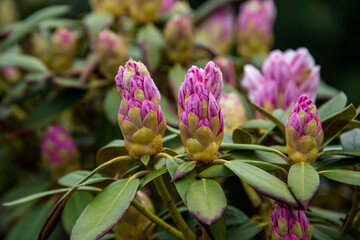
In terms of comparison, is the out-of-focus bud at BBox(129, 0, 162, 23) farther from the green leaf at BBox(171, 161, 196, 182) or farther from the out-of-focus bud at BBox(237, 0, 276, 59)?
the green leaf at BBox(171, 161, 196, 182)

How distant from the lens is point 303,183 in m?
0.47

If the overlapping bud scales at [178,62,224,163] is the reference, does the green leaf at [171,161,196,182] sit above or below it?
below

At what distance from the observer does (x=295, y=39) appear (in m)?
2.84

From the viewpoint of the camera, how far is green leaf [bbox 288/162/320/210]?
1.48 ft

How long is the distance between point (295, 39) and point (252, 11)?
5.69 ft

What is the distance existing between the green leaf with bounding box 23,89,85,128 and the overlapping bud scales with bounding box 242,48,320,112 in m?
Answer: 0.39

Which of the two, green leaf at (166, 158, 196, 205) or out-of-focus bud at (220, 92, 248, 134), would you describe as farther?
out-of-focus bud at (220, 92, 248, 134)

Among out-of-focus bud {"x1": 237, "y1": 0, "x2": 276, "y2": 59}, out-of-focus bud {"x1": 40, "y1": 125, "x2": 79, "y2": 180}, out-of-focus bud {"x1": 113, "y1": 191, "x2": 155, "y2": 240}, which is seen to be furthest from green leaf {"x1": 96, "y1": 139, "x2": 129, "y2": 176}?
out-of-focus bud {"x1": 237, "y1": 0, "x2": 276, "y2": 59}

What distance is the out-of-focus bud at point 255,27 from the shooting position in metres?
1.21

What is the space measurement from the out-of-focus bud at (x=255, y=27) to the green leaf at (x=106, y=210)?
0.78 metres

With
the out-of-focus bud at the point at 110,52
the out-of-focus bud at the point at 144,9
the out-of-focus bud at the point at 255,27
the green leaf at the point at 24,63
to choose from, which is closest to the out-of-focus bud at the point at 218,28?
the out-of-focus bud at the point at 255,27

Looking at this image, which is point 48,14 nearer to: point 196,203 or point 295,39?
point 196,203

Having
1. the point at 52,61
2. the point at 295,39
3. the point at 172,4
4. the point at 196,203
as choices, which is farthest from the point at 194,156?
the point at 295,39

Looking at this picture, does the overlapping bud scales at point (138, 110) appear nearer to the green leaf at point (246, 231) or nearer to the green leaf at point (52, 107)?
the green leaf at point (246, 231)
